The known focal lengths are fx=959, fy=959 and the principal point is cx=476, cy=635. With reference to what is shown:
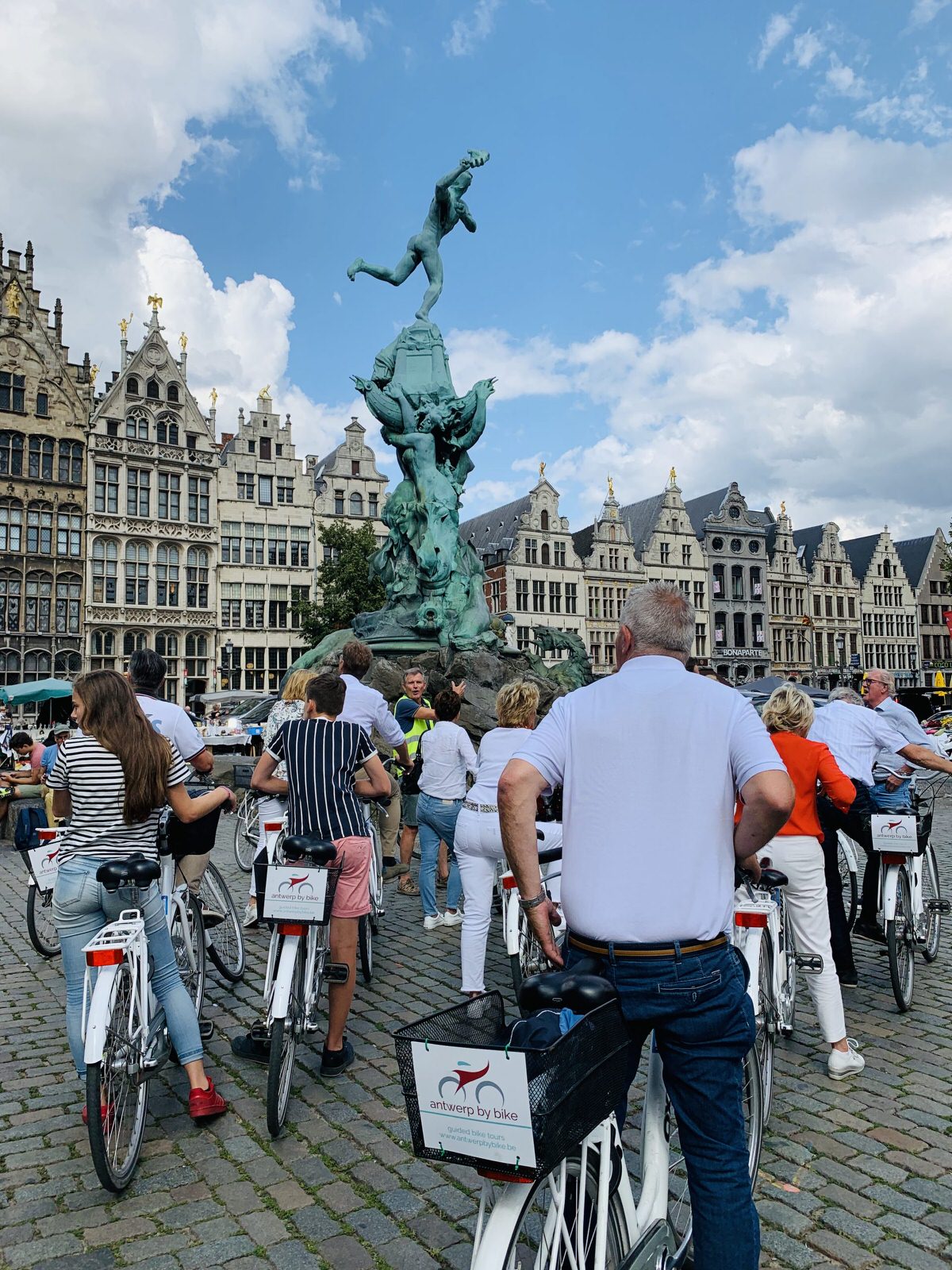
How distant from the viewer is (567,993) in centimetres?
233

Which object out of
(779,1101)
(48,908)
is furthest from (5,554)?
(779,1101)

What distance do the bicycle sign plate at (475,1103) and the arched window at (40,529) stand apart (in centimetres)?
4628

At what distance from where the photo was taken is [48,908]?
311 inches

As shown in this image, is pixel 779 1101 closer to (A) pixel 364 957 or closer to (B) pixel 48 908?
(A) pixel 364 957

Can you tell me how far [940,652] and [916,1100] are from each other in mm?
85679

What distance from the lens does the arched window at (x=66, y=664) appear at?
43.8 meters

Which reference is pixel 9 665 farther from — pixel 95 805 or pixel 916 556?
pixel 916 556

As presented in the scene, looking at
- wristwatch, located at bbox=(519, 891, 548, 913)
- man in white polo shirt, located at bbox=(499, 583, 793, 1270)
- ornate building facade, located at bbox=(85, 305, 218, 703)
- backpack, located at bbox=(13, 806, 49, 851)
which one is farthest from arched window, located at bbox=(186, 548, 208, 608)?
man in white polo shirt, located at bbox=(499, 583, 793, 1270)

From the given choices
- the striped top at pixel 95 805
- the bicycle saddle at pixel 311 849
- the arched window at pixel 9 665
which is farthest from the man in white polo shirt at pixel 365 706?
the arched window at pixel 9 665

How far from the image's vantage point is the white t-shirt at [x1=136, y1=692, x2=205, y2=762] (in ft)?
16.4

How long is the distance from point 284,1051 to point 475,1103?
92.6 inches

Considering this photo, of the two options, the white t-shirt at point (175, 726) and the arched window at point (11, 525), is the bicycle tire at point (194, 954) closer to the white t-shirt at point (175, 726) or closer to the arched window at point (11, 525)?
the white t-shirt at point (175, 726)

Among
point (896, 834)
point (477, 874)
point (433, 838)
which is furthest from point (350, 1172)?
point (433, 838)

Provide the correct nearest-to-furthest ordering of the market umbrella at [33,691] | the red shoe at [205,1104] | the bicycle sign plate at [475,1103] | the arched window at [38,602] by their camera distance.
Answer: the bicycle sign plate at [475,1103] < the red shoe at [205,1104] < the market umbrella at [33,691] < the arched window at [38,602]
